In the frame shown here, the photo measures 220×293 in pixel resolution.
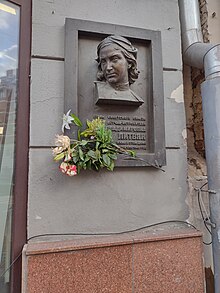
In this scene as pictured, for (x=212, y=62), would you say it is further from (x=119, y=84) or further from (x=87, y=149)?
(x=87, y=149)

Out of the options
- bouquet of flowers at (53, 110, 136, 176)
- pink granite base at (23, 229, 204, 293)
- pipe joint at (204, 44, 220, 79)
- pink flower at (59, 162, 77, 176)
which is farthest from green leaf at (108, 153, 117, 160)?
pipe joint at (204, 44, 220, 79)

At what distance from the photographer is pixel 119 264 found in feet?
6.89

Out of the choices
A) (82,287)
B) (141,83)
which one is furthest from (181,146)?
(82,287)

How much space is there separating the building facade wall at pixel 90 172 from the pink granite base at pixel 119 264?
7.3 inches

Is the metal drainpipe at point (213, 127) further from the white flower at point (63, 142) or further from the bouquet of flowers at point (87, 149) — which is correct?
the white flower at point (63, 142)

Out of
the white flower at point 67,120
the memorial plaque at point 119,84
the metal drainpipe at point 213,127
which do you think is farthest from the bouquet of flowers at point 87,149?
the metal drainpipe at point 213,127

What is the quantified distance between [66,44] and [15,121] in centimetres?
90

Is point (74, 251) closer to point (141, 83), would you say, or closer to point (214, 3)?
point (141, 83)

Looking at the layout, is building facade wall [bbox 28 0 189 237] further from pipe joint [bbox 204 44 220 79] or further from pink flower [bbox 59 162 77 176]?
pipe joint [bbox 204 44 220 79]

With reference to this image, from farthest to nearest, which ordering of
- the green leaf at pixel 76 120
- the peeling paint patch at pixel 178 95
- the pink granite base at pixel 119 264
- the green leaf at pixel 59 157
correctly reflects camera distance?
1. the peeling paint patch at pixel 178 95
2. the green leaf at pixel 76 120
3. the green leaf at pixel 59 157
4. the pink granite base at pixel 119 264

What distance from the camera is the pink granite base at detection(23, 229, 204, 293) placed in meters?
1.93

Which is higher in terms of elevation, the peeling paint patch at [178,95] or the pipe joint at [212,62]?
the pipe joint at [212,62]

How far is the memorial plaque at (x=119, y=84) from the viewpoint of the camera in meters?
2.31

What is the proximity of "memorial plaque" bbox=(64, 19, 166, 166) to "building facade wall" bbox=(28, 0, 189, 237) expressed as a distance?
12 cm
